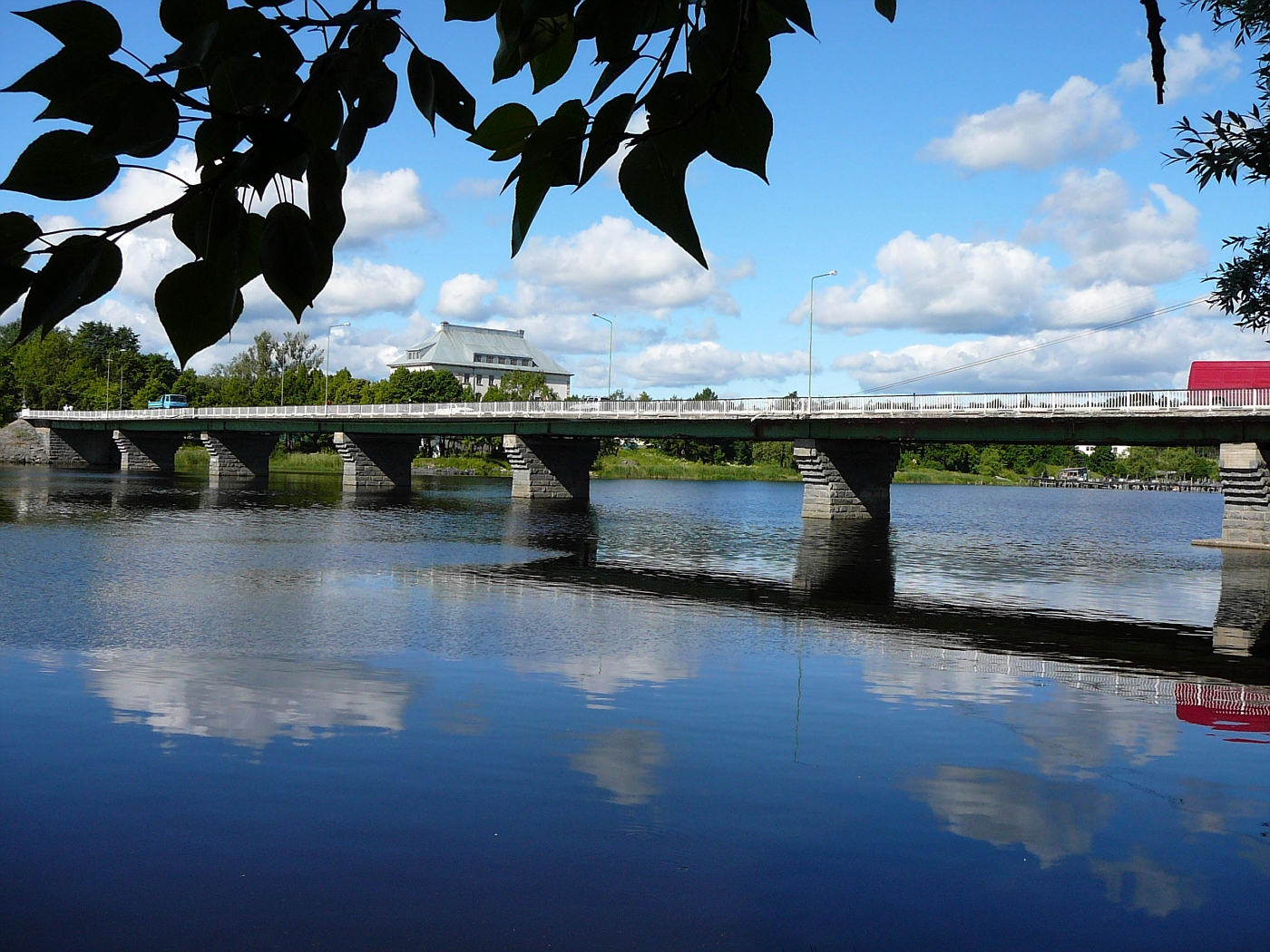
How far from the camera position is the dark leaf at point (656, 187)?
1358mm

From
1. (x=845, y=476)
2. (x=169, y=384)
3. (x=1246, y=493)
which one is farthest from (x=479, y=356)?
(x=1246, y=493)

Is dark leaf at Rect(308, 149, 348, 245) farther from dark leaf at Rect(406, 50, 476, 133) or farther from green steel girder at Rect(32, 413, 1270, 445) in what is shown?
green steel girder at Rect(32, 413, 1270, 445)

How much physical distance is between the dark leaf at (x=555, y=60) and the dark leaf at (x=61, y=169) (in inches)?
29.9

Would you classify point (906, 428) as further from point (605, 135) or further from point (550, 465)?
point (605, 135)

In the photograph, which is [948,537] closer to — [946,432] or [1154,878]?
[946,432]

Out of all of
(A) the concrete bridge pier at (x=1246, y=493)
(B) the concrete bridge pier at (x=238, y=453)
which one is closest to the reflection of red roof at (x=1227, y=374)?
(A) the concrete bridge pier at (x=1246, y=493)

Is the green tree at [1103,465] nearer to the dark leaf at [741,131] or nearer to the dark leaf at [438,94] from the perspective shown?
the dark leaf at [741,131]

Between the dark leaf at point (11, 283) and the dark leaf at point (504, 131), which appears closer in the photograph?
the dark leaf at point (11, 283)

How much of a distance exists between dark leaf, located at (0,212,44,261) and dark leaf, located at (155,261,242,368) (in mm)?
134

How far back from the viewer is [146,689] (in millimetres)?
12320

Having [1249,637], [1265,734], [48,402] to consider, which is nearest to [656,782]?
[1265,734]

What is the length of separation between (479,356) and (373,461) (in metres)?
113

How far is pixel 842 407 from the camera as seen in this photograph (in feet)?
170

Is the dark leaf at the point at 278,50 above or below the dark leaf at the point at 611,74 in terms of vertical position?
below
